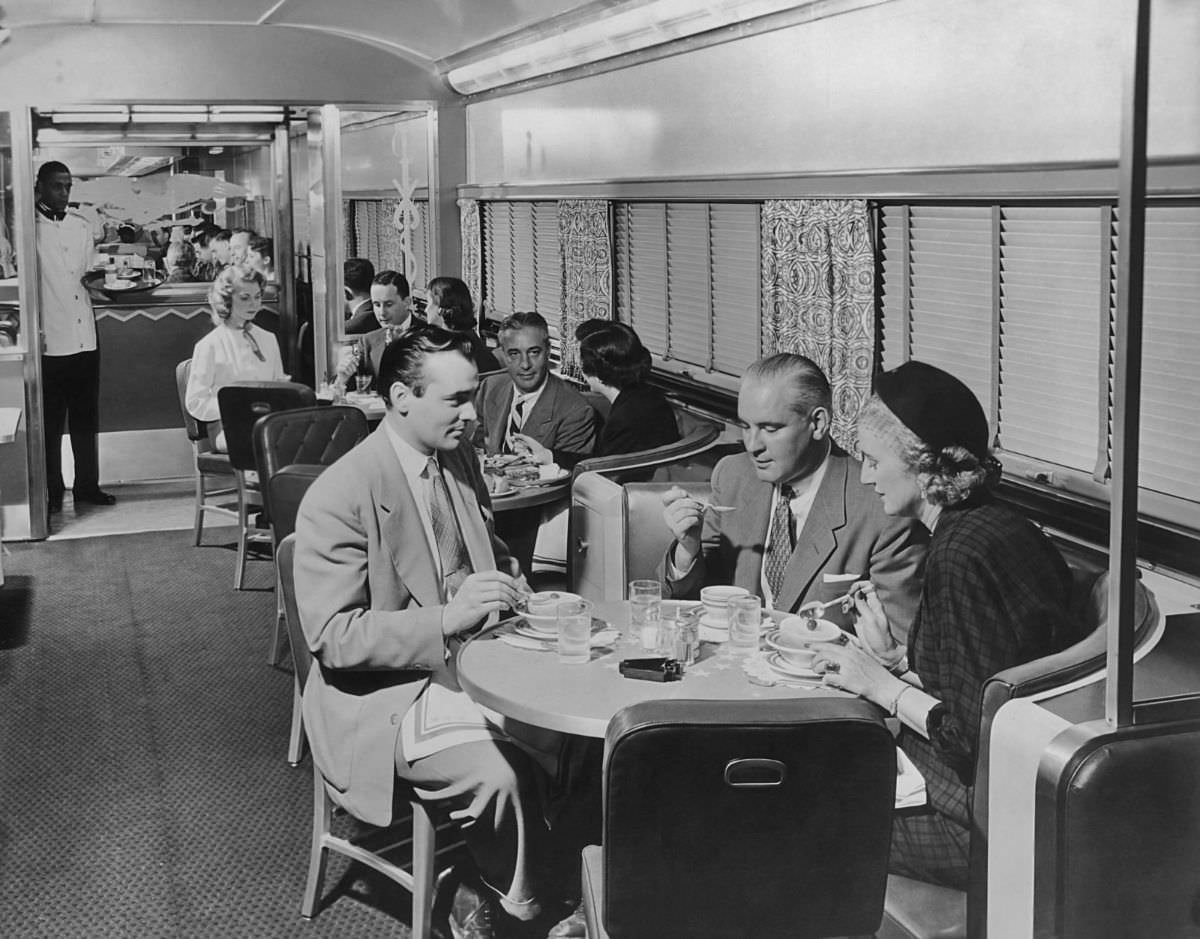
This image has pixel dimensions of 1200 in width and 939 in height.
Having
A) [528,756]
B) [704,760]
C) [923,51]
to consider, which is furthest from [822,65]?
[704,760]

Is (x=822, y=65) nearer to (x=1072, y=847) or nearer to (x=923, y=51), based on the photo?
(x=923, y=51)

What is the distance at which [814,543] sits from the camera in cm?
372

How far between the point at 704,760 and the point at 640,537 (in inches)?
96.9

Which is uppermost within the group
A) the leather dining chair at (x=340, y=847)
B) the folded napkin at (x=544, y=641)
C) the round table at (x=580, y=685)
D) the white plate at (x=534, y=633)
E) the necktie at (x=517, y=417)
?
the necktie at (x=517, y=417)

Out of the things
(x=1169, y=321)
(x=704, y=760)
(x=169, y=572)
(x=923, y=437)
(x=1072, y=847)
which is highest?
(x=1169, y=321)

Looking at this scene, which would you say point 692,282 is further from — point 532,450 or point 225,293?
point 225,293

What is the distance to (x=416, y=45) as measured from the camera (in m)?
9.15

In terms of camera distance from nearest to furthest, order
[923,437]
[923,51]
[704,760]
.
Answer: [704,760], [923,437], [923,51]

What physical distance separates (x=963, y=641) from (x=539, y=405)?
3.72 m

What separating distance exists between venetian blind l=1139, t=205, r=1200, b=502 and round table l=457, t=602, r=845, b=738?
119cm

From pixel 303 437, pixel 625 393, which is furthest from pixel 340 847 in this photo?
pixel 625 393

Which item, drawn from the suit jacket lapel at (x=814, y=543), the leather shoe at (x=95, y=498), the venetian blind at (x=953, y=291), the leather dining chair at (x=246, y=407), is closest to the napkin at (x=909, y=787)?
the suit jacket lapel at (x=814, y=543)

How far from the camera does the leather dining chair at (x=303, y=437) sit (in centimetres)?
539

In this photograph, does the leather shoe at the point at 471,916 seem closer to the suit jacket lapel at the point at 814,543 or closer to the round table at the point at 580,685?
the round table at the point at 580,685
